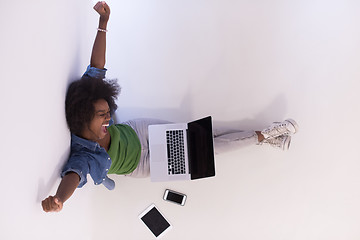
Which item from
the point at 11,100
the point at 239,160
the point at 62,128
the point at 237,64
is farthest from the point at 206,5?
the point at 11,100

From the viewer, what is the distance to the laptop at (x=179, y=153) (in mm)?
1890

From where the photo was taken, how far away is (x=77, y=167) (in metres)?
1.42

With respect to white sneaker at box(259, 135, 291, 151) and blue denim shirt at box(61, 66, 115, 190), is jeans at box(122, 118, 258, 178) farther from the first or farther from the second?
blue denim shirt at box(61, 66, 115, 190)

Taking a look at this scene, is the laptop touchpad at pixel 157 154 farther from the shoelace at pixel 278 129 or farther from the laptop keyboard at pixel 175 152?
the shoelace at pixel 278 129

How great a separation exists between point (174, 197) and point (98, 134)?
813 mm

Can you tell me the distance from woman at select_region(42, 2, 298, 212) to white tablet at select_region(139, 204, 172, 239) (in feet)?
0.96

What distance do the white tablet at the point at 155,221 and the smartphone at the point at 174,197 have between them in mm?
112

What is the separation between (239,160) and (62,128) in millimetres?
1199

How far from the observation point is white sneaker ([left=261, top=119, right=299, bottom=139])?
6.74 ft

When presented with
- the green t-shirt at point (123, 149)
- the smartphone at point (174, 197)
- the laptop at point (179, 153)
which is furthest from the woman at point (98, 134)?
the smartphone at point (174, 197)

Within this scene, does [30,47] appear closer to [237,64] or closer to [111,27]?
[111,27]

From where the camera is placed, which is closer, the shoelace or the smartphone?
the shoelace

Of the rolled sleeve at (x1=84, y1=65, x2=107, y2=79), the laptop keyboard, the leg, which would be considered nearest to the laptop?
the laptop keyboard

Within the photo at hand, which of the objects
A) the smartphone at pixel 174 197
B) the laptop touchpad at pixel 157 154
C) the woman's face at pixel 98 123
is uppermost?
the woman's face at pixel 98 123
